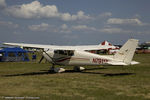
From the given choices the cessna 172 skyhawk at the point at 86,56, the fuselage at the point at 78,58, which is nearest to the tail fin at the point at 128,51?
the cessna 172 skyhawk at the point at 86,56

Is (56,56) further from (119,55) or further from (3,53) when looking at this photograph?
(3,53)

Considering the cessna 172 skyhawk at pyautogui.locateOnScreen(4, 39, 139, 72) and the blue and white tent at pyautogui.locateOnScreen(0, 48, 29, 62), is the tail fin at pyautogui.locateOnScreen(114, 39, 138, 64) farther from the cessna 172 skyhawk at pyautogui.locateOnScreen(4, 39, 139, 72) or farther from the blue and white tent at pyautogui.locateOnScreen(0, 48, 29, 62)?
the blue and white tent at pyautogui.locateOnScreen(0, 48, 29, 62)

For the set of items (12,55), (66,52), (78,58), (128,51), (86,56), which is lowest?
(12,55)

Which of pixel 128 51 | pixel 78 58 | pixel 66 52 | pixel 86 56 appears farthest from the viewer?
pixel 66 52

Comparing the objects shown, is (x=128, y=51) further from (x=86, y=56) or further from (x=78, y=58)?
(x=78, y=58)

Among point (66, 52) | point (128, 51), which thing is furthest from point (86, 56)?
point (128, 51)

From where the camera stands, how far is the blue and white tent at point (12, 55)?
28.6 meters

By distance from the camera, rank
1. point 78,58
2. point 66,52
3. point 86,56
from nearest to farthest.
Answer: point 86,56, point 78,58, point 66,52

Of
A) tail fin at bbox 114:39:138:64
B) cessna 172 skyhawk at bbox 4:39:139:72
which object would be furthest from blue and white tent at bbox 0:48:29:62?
tail fin at bbox 114:39:138:64

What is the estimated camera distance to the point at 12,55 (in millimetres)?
29047

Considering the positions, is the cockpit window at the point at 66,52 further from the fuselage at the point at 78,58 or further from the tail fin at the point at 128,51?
the tail fin at the point at 128,51

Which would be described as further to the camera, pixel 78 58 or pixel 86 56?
pixel 78 58

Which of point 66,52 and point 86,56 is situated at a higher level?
→ point 66,52

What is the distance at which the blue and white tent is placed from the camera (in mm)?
28578
